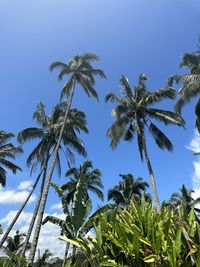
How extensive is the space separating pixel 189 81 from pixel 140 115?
471 cm

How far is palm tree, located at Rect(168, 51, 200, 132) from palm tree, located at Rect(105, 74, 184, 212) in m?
1.08

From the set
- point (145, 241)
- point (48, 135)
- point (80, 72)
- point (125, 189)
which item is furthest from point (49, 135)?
point (145, 241)

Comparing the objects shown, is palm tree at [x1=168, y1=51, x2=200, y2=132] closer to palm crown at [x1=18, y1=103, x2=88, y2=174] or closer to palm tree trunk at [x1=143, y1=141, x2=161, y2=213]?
palm tree trunk at [x1=143, y1=141, x2=161, y2=213]

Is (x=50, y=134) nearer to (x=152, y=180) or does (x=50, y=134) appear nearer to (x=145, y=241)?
(x=152, y=180)

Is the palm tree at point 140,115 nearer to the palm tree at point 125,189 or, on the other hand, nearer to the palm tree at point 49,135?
the palm tree at point 49,135

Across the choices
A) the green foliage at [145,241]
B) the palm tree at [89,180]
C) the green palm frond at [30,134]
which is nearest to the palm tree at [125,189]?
the palm tree at [89,180]

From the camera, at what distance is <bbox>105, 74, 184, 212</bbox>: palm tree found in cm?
2512

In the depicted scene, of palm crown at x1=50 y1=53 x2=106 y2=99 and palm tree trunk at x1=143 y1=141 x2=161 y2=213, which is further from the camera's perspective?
palm crown at x1=50 y1=53 x2=106 y2=99

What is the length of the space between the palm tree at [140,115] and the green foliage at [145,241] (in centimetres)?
1595

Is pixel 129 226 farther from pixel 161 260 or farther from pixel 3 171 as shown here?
pixel 3 171

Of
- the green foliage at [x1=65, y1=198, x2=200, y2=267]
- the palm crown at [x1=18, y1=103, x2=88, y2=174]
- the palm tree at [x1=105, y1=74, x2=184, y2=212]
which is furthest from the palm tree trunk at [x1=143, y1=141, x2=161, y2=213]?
the green foliage at [x1=65, y1=198, x2=200, y2=267]

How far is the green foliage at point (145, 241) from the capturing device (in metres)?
7.30

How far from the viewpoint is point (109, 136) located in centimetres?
2630

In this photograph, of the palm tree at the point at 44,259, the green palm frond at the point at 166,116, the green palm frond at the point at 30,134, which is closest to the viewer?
the green palm frond at the point at 166,116
